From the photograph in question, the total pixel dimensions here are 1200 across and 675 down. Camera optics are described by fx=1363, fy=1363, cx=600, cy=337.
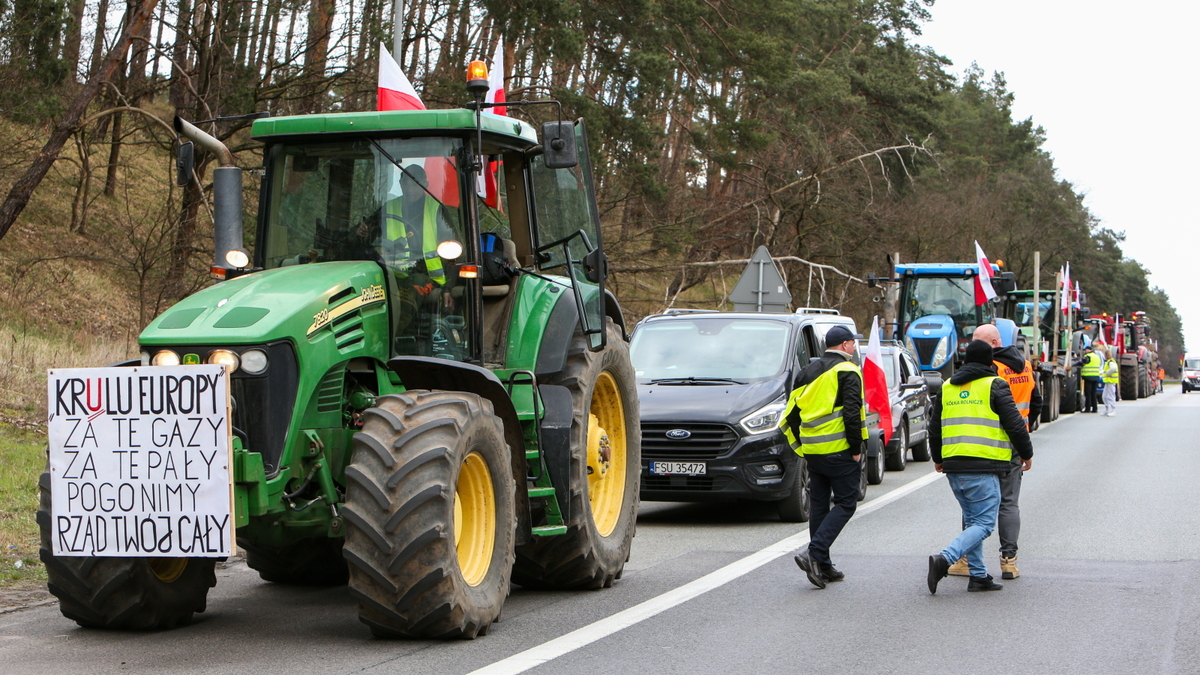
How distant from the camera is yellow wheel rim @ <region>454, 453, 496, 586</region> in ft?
23.2

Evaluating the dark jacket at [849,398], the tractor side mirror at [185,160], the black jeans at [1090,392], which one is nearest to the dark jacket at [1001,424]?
the dark jacket at [849,398]

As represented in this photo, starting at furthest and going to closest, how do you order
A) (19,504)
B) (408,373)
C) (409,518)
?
1. (19,504)
2. (408,373)
3. (409,518)

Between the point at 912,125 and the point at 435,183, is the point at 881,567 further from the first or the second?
the point at 912,125

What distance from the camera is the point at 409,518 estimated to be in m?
6.34

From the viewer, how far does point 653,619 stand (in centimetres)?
754

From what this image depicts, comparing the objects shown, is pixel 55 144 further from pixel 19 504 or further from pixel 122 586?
pixel 122 586

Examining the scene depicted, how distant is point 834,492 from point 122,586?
14.5ft

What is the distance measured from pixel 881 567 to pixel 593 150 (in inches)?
704

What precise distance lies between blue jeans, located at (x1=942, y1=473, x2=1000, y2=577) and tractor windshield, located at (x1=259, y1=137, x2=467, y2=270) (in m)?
3.65

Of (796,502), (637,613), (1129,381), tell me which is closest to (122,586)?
(637,613)

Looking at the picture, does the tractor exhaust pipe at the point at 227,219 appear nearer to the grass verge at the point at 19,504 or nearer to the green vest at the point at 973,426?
the grass verge at the point at 19,504

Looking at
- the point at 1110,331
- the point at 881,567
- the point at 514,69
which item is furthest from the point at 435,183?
the point at 1110,331

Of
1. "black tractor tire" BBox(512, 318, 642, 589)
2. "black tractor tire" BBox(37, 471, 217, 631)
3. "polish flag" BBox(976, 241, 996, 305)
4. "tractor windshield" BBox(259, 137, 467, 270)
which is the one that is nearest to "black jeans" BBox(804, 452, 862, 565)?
"black tractor tire" BBox(512, 318, 642, 589)

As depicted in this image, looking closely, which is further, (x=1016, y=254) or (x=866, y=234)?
(x=1016, y=254)
